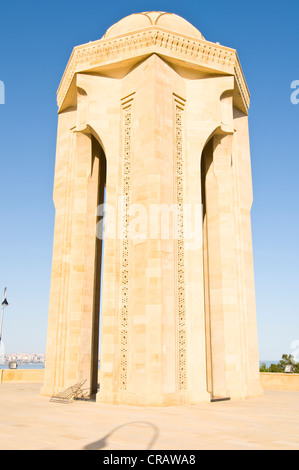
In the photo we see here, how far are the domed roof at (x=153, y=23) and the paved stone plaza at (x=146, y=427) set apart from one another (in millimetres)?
16124

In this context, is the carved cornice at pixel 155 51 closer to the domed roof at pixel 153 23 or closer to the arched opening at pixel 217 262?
the domed roof at pixel 153 23

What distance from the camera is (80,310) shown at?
1783 cm

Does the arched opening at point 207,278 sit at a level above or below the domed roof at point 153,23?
below

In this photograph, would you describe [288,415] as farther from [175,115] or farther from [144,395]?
[175,115]

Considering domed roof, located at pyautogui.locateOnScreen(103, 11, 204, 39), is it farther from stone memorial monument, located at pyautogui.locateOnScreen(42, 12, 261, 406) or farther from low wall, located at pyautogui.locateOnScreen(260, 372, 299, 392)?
low wall, located at pyautogui.locateOnScreen(260, 372, 299, 392)

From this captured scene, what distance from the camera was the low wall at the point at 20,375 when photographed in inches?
1009

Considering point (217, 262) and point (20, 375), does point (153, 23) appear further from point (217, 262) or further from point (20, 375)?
point (20, 375)

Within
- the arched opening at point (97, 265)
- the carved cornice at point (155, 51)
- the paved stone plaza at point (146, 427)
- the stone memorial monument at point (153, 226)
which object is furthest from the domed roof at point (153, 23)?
the paved stone plaza at point (146, 427)

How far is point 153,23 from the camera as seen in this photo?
18984 mm

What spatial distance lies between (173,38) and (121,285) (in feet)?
34.3

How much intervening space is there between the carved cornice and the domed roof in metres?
1.81

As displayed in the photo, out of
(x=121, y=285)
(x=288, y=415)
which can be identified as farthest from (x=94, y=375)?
(x=288, y=415)

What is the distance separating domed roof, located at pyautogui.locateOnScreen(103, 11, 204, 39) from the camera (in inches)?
756

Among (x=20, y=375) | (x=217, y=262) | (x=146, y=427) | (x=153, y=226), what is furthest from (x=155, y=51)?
(x=20, y=375)
